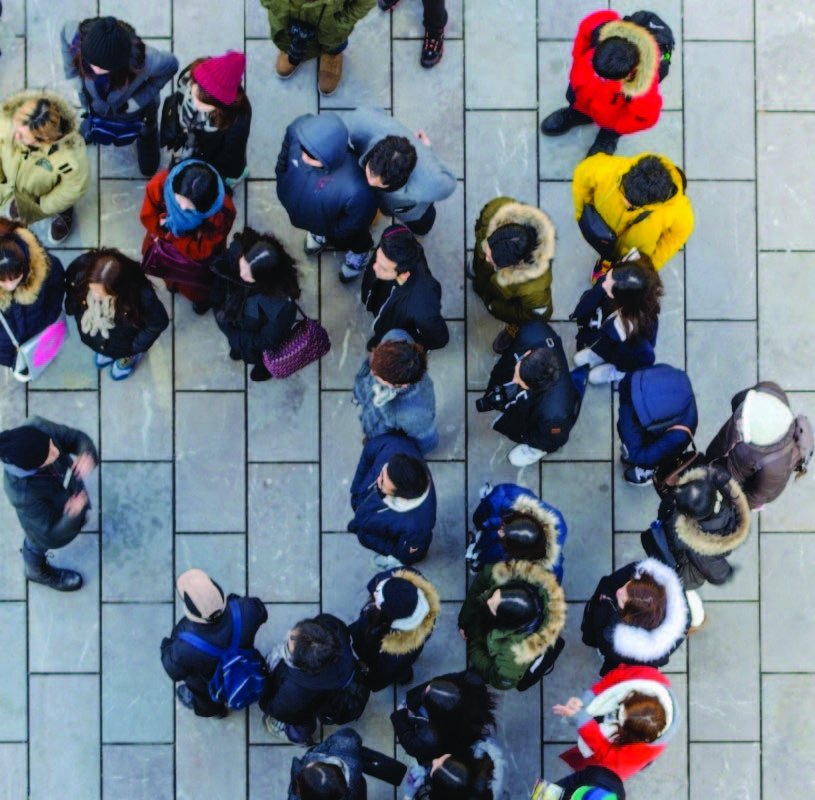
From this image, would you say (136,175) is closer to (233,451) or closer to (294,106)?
(294,106)

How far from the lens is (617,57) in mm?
5516

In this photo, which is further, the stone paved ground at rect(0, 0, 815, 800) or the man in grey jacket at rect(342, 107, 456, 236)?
the stone paved ground at rect(0, 0, 815, 800)

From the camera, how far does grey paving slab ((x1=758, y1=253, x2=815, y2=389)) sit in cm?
677

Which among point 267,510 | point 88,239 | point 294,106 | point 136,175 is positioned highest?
point 294,106

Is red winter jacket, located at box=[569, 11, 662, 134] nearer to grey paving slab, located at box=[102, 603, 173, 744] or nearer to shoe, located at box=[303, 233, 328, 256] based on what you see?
shoe, located at box=[303, 233, 328, 256]

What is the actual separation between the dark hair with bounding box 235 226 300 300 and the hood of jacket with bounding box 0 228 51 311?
1075 millimetres

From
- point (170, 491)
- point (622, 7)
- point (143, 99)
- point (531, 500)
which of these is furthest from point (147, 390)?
point (622, 7)

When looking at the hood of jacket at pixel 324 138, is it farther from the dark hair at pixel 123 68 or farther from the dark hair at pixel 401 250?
the dark hair at pixel 123 68

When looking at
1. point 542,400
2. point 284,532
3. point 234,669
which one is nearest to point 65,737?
point 234,669

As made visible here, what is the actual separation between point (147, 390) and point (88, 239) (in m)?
1.08

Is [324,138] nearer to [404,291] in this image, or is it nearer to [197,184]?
[197,184]

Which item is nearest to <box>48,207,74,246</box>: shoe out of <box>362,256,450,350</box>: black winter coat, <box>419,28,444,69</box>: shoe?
<box>362,256,450,350</box>: black winter coat

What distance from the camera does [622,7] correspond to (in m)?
6.82

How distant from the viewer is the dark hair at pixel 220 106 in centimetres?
537
